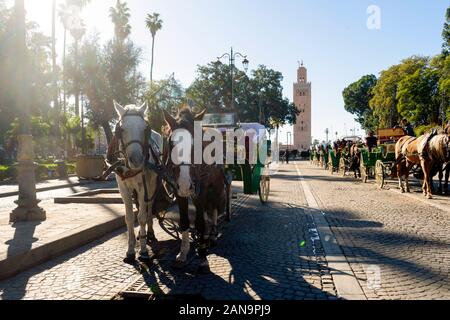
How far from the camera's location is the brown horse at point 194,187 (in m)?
4.47

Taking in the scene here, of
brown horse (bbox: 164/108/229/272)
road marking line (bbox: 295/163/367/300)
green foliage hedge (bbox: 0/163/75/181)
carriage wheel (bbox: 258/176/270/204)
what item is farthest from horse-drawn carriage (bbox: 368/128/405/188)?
green foliage hedge (bbox: 0/163/75/181)

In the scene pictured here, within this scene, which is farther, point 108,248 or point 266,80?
point 266,80

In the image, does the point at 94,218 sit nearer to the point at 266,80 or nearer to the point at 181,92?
the point at 181,92

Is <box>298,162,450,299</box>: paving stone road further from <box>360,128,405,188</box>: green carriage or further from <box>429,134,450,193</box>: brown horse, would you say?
<box>360,128,405,188</box>: green carriage

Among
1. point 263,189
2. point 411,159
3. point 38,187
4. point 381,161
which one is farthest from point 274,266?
point 38,187

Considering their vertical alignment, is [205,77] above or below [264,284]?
above

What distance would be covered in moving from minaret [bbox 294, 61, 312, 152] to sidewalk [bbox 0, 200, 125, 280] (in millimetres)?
119384

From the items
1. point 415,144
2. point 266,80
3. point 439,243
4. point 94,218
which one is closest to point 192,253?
point 94,218

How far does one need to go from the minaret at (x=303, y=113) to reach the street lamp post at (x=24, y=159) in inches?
4715

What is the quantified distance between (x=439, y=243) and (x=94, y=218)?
6571mm

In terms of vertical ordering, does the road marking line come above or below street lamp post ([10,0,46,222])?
below

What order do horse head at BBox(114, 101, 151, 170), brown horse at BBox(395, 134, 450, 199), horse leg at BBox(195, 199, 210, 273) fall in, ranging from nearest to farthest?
horse head at BBox(114, 101, 151, 170), horse leg at BBox(195, 199, 210, 273), brown horse at BBox(395, 134, 450, 199)

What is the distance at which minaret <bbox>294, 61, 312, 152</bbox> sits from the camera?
126762 mm

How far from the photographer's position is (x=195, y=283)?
4.42m
